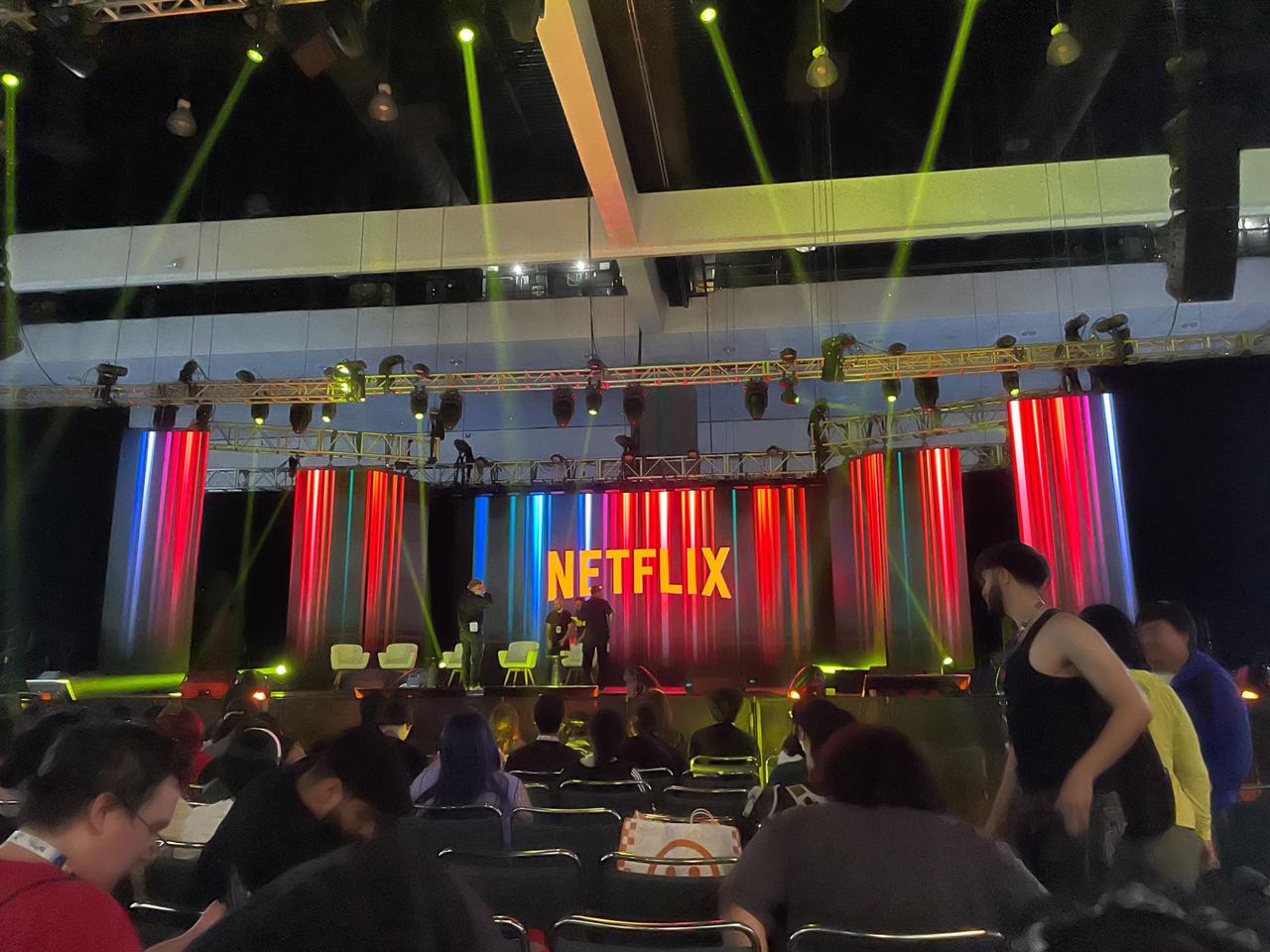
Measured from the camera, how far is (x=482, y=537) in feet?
42.4

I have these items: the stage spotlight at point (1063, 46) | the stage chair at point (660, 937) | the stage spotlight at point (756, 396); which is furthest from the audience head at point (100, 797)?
the stage spotlight at point (756, 396)

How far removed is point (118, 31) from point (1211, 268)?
7.84 metres

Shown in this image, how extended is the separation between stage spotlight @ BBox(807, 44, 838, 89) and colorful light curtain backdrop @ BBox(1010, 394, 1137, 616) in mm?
6040

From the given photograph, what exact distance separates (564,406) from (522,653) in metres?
3.68

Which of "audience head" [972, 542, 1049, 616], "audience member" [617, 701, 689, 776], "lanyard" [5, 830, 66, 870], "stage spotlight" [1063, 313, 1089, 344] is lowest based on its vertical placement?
"audience member" [617, 701, 689, 776]

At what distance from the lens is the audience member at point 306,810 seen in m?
1.53

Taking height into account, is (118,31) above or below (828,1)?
above

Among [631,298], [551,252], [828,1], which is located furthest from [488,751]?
[631,298]

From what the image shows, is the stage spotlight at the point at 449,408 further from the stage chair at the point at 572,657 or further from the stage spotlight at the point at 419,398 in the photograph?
the stage chair at the point at 572,657

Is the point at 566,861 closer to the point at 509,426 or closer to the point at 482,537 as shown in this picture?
the point at 482,537

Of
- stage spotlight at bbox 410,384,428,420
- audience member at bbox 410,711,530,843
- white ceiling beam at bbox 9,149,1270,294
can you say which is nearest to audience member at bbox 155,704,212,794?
audience member at bbox 410,711,530,843

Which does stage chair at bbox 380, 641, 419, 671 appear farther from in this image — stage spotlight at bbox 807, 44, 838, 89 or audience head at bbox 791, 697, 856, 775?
audience head at bbox 791, 697, 856, 775

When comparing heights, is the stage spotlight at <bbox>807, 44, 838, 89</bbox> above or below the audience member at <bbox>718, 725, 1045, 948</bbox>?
above

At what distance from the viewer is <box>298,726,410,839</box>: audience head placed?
4.99ft
